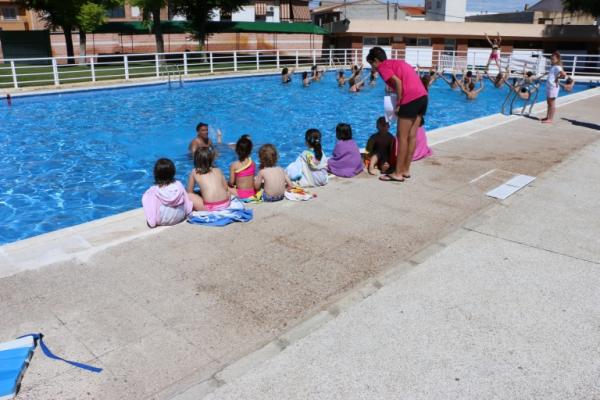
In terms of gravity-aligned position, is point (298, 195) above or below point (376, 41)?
below

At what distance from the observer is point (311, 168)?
7004mm

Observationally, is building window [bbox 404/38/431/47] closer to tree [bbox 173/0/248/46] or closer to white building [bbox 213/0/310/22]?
tree [bbox 173/0/248/46]

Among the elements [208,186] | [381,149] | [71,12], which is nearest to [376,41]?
[71,12]

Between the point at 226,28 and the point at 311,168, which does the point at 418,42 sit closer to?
the point at 226,28

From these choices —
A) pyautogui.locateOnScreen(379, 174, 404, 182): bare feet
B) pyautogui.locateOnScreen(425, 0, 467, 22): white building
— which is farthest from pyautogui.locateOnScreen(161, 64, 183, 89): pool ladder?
pyautogui.locateOnScreen(425, 0, 467, 22): white building

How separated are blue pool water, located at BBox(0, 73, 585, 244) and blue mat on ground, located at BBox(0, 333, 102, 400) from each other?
4.53 m

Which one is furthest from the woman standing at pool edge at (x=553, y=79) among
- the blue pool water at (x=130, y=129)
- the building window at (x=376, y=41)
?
the building window at (x=376, y=41)

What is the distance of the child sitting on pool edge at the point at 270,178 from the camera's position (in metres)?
6.35

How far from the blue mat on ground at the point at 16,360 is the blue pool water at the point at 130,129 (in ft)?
14.9

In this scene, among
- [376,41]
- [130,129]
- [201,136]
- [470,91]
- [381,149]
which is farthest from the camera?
[376,41]

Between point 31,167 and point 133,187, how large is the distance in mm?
2721

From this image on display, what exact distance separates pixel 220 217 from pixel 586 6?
143ft

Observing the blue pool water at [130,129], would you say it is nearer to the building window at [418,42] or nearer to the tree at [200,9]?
the tree at [200,9]

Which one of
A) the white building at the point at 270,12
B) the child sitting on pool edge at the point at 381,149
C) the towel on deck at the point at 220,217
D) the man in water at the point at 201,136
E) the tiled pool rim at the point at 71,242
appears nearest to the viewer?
the tiled pool rim at the point at 71,242
